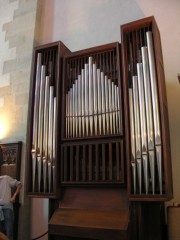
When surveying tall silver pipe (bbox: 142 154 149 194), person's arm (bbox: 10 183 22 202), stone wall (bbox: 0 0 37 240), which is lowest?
person's arm (bbox: 10 183 22 202)

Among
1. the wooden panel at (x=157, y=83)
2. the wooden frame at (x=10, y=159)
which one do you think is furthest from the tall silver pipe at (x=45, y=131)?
the wooden frame at (x=10, y=159)

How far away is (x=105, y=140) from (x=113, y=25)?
8.09 ft

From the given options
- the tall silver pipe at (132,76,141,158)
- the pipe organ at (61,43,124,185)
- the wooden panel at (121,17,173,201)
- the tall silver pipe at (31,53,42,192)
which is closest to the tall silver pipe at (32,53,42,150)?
the tall silver pipe at (31,53,42,192)

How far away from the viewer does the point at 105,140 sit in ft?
10.9

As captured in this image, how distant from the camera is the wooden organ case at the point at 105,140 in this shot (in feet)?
9.81

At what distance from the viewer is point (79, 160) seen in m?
3.46

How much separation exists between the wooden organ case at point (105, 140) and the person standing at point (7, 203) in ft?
3.20

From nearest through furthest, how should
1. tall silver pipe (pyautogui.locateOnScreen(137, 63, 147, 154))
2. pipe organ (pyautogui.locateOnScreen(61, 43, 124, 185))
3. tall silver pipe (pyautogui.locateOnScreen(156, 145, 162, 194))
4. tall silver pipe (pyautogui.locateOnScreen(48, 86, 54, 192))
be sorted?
tall silver pipe (pyautogui.locateOnScreen(156, 145, 162, 194)) < tall silver pipe (pyautogui.locateOnScreen(137, 63, 147, 154)) < pipe organ (pyautogui.locateOnScreen(61, 43, 124, 185)) < tall silver pipe (pyautogui.locateOnScreen(48, 86, 54, 192))

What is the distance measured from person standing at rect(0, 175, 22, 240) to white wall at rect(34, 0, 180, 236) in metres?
2.52

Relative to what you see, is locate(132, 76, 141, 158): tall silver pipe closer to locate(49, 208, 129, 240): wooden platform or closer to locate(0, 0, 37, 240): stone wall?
locate(49, 208, 129, 240): wooden platform

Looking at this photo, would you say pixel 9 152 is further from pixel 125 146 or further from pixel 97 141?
pixel 125 146

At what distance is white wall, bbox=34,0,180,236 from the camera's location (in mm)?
3930

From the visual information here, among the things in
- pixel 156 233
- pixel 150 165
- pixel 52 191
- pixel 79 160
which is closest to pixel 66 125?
pixel 79 160

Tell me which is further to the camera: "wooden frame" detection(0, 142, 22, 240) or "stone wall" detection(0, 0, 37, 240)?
"stone wall" detection(0, 0, 37, 240)
